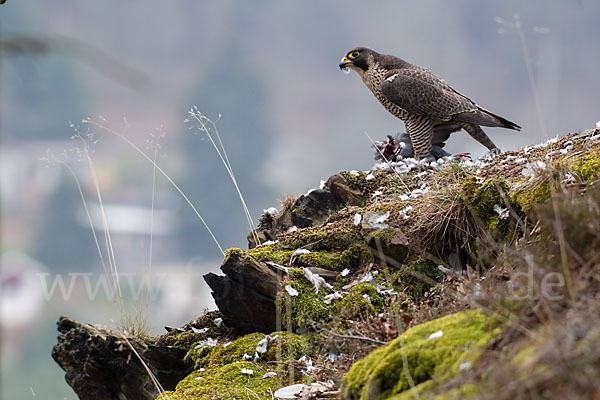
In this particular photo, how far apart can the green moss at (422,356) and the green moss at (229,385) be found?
1.33m

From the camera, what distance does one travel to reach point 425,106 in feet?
25.2

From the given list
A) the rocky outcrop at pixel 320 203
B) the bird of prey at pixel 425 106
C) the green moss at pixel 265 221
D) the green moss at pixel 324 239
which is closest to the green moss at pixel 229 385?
the green moss at pixel 324 239

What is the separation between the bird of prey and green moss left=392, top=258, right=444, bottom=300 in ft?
13.6

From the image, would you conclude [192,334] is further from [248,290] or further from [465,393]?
[465,393]

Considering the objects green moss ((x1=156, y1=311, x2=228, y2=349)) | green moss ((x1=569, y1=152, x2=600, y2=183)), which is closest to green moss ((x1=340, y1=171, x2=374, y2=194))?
green moss ((x1=156, y1=311, x2=228, y2=349))

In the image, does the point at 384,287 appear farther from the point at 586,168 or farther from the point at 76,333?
the point at 76,333

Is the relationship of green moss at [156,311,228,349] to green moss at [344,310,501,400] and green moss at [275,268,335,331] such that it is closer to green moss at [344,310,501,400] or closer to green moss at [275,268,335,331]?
green moss at [275,268,335,331]

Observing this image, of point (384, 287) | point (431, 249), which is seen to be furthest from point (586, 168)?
point (384, 287)

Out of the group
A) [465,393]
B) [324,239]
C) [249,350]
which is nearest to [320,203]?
[324,239]

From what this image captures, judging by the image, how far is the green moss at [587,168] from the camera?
3.33 m

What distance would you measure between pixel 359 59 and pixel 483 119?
216cm

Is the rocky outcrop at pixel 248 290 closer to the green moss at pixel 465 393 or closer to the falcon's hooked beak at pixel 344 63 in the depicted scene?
the green moss at pixel 465 393

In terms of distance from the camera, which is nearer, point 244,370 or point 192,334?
point 244,370

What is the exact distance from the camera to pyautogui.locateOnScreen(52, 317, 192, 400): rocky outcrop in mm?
4395
